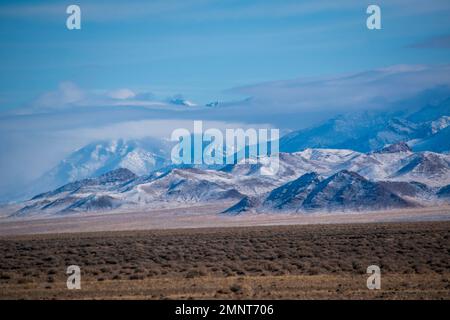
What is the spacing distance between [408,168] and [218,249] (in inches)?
5666

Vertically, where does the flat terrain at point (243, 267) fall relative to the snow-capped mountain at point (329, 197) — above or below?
below

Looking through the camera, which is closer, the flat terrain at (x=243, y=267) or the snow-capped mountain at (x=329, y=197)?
the flat terrain at (x=243, y=267)

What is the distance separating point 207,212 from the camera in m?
179

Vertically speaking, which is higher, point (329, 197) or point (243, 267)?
point (329, 197)

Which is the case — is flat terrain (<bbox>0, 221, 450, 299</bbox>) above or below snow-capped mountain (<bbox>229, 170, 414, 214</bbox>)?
below

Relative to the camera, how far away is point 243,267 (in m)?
46.7

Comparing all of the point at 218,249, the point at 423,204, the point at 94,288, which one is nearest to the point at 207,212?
the point at 423,204

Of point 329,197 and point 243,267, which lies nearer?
point 243,267

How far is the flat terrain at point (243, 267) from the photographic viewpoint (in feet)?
119

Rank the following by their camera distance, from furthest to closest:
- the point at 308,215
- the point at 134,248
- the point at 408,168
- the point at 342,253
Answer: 1. the point at 408,168
2. the point at 308,215
3. the point at 134,248
4. the point at 342,253

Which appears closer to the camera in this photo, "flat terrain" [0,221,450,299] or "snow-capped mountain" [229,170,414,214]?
"flat terrain" [0,221,450,299]

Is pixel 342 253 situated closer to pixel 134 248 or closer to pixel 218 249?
pixel 218 249

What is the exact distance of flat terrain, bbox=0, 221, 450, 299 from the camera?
36.3 m
